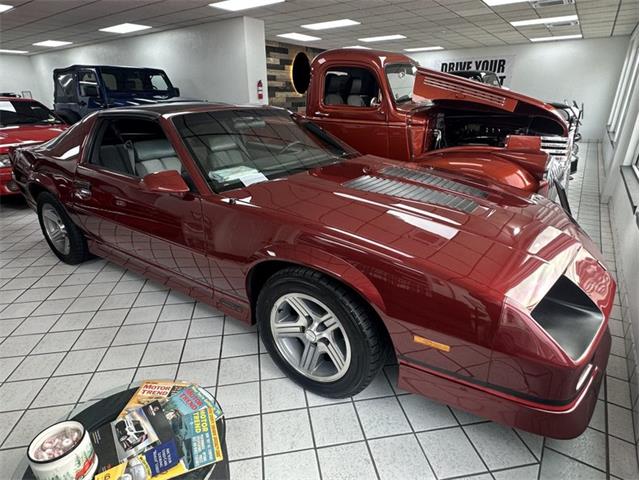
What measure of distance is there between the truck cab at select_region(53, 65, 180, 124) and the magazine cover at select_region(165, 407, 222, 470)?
7.44 meters

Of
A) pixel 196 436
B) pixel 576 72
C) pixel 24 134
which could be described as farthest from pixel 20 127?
pixel 576 72

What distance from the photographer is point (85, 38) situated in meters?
10.5

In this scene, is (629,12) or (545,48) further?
(545,48)

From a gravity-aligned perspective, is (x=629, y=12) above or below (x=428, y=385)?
above

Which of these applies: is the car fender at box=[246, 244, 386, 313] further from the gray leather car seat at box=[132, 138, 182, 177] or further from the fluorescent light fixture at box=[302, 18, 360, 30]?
the fluorescent light fixture at box=[302, 18, 360, 30]

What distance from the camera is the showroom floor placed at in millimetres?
1464

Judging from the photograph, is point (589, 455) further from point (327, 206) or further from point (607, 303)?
point (327, 206)

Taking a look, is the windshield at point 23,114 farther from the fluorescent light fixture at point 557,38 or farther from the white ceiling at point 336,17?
the fluorescent light fixture at point 557,38

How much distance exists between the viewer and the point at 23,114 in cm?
547

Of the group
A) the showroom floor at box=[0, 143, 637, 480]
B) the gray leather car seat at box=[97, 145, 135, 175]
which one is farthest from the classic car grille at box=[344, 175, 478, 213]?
the gray leather car seat at box=[97, 145, 135, 175]

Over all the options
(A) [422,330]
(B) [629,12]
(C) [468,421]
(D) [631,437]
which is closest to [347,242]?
(A) [422,330]

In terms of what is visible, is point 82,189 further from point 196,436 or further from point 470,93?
point 470,93

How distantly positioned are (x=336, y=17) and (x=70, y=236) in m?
7.67

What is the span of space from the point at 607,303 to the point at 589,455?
0.63 meters
